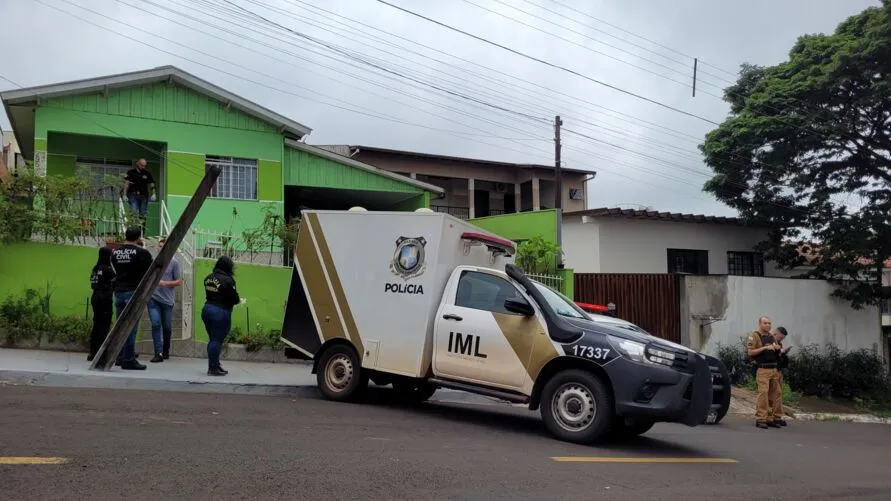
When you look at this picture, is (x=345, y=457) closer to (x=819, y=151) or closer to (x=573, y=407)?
(x=573, y=407)

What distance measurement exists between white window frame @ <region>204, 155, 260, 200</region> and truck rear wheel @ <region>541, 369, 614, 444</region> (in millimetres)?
13698

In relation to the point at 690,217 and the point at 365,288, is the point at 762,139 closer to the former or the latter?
the point at 690,217

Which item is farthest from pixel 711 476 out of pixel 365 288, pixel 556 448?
pixel 365 288

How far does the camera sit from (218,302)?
32.1ft

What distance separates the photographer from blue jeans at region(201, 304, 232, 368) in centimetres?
976

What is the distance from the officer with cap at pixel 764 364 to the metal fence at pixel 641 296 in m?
5.27

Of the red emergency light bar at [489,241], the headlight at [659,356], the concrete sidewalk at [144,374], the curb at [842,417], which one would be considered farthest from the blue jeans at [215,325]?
the curb at [842,417]

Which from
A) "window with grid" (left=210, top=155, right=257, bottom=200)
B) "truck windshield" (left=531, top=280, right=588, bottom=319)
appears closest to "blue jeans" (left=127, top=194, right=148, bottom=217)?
"window with grid" (left=210, top=155, right=257, bottom=200)

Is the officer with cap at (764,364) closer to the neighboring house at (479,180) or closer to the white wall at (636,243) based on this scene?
the white wall at (636,243)

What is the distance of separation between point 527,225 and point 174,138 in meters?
9.25

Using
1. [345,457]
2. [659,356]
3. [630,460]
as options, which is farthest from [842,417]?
[345,457]

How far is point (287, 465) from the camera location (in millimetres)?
5555

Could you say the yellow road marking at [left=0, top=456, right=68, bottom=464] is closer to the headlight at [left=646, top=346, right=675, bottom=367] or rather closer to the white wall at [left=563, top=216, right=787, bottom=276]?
the headlight at [left=646, top=346, right=675, bottom=367]

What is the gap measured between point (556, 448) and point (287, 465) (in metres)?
2.87
